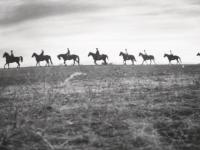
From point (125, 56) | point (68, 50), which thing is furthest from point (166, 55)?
point (68, 50)

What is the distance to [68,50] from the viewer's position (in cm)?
3762

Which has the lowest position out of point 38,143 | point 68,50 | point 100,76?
point 38,143

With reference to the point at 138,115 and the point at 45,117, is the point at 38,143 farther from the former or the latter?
the point at 138,115

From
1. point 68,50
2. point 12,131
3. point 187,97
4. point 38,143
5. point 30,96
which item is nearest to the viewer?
point 38,143

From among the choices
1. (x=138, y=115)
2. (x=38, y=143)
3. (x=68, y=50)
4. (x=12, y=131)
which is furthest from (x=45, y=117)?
(x=68, y=50)

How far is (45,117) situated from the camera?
1176 centimetres

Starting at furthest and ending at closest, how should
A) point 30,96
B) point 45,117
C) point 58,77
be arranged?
point 58,77
point 30,96
point 45,117

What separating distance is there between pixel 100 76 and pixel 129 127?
14654mm

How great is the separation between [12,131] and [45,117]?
6.10 feet

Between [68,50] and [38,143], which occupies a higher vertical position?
[68,50]

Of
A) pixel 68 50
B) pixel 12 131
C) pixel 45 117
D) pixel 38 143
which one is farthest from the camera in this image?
pixel 68 50

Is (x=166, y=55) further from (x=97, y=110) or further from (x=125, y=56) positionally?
(x=97, y=110)

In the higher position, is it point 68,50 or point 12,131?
point 68,50

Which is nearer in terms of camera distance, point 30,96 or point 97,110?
point 97,110
